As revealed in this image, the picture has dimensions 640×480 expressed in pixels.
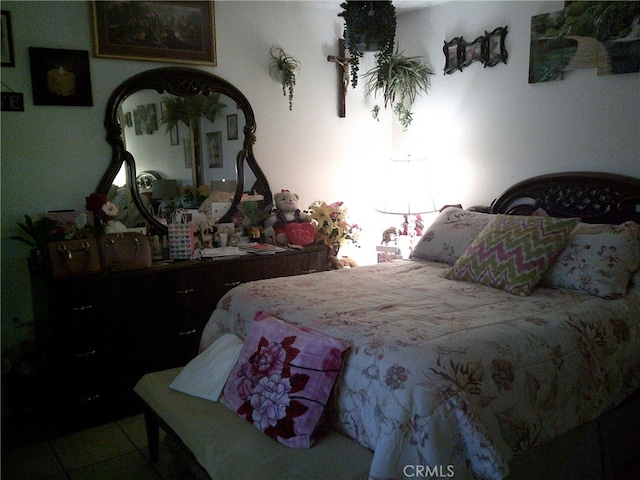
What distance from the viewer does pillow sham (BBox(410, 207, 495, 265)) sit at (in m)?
2.94

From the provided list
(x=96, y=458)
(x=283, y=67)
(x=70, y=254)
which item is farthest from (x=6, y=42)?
(x=96, y=458)

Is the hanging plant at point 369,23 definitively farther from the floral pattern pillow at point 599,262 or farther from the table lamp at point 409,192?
the floral pattern pillow at point 599,262

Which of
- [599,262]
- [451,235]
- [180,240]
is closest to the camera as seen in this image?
[599,262]

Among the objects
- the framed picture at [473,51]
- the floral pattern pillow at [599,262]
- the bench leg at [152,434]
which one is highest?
the framed picture at [473,51]

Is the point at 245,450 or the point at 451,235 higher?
the point at 451,235

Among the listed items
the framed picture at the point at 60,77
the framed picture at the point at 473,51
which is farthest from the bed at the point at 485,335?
the framed picture at the point at 60,77

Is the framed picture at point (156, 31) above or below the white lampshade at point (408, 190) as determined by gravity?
above

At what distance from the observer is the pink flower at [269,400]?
1.71 meters

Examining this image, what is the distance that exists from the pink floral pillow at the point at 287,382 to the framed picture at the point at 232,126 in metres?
1.78

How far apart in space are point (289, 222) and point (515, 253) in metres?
1.54

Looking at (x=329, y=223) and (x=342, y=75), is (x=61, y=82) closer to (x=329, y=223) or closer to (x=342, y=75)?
(x=329, y=223)

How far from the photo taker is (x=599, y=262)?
2326 millimetres

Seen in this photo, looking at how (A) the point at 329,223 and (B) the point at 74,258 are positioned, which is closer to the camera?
(B) the point at 74,258

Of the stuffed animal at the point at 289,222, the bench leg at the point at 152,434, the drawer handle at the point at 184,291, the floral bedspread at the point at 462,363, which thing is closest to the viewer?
the floral bedspread at the point at 462,363
